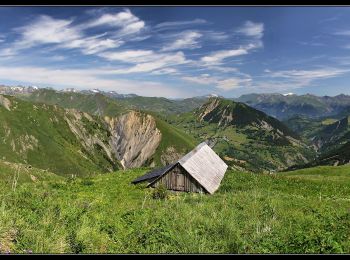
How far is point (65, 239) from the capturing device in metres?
10.0

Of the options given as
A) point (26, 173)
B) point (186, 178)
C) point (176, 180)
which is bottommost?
point (26, 173)

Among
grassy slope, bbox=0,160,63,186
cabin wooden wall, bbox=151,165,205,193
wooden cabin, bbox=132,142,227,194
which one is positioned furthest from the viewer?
grassy slope, bbox=0,160,63,186

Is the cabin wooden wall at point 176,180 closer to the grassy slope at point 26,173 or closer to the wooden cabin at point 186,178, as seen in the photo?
the wooden cabin at point 186,178

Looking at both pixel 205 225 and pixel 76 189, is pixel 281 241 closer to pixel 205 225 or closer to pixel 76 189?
pixel 205 225

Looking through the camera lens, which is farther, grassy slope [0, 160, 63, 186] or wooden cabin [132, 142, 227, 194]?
grassy slope [0, 160, 63, 186]

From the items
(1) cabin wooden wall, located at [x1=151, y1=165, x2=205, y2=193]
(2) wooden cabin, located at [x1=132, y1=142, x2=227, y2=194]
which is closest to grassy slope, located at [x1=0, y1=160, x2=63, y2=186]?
(2) wooden cabin, located at [x1=132, y1=142, x2=227, y2=194]

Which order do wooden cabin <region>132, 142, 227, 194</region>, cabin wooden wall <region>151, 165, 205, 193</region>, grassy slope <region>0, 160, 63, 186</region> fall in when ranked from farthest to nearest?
grassy slope <region>0, 160, 63, 186</region>
cabin wooden wall <region>151, 165, 205, 193</region>
wooden cabin <region>132, 142, 227, 194</region>

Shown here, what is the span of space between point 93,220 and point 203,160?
132ft

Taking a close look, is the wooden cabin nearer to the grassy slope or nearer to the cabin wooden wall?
the cabin wooden wall

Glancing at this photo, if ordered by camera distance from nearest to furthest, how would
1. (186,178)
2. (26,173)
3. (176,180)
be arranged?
(186,178) → (176,180) → (26,173)

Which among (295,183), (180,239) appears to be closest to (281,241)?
(180,239)

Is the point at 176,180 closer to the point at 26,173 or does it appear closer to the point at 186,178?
the point at 186,178

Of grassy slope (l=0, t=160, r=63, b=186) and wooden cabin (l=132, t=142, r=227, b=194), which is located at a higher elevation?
wooden cabin (l=132, t=142, r=227, b=194)

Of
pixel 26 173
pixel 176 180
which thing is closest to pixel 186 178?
pixel 176 180
